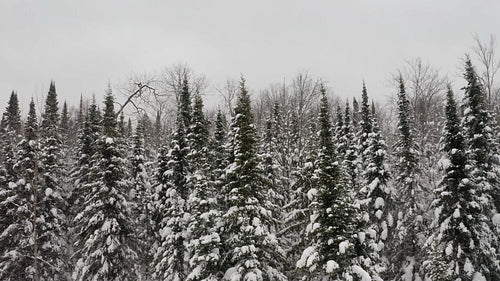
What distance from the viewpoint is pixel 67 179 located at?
33.5 metres

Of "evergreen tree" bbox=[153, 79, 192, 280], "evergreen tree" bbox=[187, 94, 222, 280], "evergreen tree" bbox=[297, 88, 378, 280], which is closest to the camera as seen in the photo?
"evergreen tree" bbox=[297, 88, 378, 280]

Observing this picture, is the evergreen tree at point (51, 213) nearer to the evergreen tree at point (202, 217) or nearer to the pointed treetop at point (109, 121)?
the pointed treetop at point (109, 121)

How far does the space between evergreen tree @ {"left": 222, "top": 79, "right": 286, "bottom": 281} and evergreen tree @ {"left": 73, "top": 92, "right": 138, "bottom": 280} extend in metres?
7.45

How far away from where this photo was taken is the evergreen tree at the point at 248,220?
17656mm

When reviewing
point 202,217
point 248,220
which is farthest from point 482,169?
point 202,217

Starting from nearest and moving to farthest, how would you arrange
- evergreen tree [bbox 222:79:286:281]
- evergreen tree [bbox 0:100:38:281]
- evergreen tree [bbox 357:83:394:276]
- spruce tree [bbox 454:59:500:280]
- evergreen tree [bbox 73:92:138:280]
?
evergreen tree [bbox 222:79:286:281] → spruce tree [bbox 454:59:500:280] → evergreen tree [bbox 73:92:138:280] → evergreen tree [bbox 0:100:38:281] → evergreen tree [bbox 357:83:394:276]

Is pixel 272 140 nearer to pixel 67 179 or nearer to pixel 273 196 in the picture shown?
pixel 273 196

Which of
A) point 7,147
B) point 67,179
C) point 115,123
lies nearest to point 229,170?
point 115,123

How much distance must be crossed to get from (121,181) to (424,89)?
97.8 feet

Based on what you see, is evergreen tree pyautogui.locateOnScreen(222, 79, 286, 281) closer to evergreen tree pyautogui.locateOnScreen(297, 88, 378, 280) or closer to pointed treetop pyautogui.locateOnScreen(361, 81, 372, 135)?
evergreen tree pyautogui.locateOnScreen(297, 88, 378, 280)

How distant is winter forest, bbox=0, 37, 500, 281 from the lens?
58.1 feet

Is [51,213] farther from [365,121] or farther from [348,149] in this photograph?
[365,121]

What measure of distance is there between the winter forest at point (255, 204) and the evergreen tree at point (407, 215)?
84mm

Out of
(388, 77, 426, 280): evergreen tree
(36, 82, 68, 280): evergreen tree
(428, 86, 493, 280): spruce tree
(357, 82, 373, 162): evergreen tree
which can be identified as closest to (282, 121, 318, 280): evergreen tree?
(428, 86, 493, 280): spruce tree
